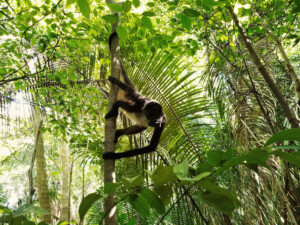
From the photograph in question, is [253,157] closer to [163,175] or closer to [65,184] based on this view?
[163,175]

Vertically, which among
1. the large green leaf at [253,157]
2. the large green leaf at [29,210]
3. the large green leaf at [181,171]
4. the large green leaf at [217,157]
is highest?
the large green leaf at [217,157]

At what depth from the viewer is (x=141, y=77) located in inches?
150

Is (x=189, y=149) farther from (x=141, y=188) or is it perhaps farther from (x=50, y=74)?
(x=141, y=188)

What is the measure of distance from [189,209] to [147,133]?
62.9 inches

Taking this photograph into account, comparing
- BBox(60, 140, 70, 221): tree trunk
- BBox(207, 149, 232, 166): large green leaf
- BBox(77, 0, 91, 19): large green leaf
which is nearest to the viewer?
BBox(207, 149, 232, 166): large green leaf

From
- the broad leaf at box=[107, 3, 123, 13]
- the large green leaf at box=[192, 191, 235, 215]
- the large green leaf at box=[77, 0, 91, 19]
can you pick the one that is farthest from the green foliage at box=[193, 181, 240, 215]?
the broad leaf at box=[107, 3, 123, 13]

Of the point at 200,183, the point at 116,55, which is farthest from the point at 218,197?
the point at 116,55

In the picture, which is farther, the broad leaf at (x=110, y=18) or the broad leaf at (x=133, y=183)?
the broad leaf at (x=110, y=18)

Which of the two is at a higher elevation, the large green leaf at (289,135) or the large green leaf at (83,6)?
the large green leaf at (83,6)

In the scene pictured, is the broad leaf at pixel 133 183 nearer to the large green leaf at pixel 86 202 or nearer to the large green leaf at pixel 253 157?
the large green leaf at pixel 86 202

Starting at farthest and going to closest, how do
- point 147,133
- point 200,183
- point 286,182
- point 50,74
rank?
1. point 147,133
2. point 50,74
3. point 286,182
4. point 200,183

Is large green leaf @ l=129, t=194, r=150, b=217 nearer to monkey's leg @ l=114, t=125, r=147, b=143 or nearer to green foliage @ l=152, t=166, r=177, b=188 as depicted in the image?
green foliage @ l=152, t=166, r=177, b=188

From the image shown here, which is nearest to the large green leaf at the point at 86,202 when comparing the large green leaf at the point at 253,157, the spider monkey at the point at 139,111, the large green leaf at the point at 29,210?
the large green leaf at the point at 29,210

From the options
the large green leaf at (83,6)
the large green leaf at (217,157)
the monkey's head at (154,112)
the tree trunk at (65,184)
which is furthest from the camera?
the tree trunk at (65,184)
